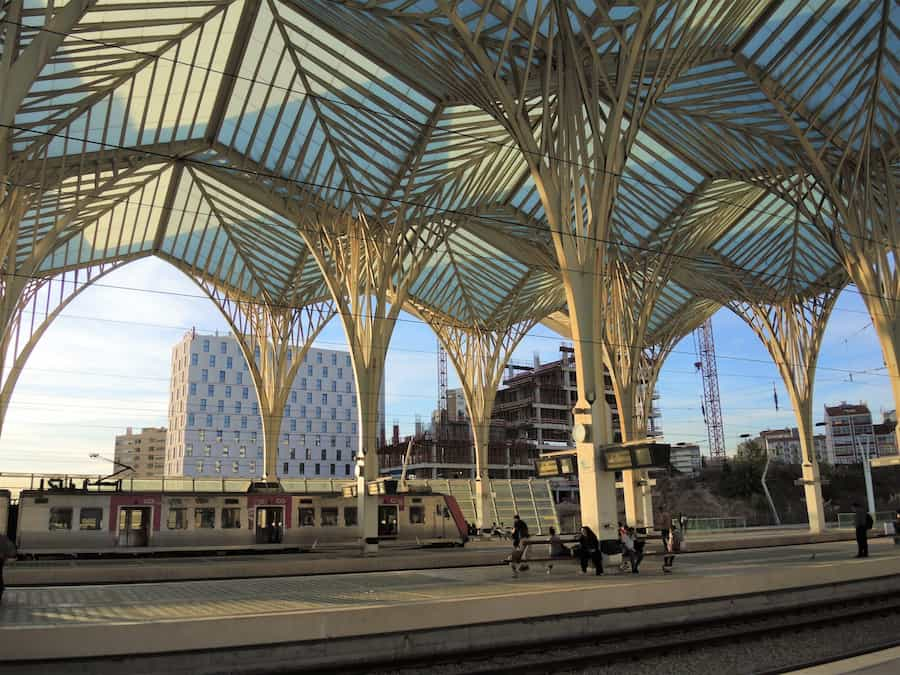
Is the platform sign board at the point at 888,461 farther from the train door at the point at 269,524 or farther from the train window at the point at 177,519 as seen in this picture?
the train window at the point at 177,519

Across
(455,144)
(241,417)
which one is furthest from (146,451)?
(455,144)

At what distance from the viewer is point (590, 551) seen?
18.3 meters

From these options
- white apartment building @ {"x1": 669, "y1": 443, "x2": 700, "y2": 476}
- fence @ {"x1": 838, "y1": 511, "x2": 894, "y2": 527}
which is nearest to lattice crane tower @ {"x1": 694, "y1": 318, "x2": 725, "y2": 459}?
white apartment building @ {"x1": 669, "y1": 443, "x2": 700, "y2": 476}

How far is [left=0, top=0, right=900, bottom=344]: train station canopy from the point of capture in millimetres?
22719

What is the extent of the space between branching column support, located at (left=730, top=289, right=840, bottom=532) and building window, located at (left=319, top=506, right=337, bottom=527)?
27203mm

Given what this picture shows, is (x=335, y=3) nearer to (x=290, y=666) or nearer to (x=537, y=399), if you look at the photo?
(x=290, y=666)

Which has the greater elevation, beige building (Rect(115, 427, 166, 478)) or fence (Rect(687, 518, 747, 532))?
beige building (Rect(115, 427, 166, 478))

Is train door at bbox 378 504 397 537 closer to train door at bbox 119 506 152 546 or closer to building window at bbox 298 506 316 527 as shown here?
building window at bbox 298 506 316 527

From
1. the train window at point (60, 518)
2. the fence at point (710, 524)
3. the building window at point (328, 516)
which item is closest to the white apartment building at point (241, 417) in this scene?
the fence at point (710, 524)

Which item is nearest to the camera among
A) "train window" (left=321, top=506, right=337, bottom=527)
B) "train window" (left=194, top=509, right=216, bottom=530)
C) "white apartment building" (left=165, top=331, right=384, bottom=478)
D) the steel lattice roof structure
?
the steel lattice roof structure

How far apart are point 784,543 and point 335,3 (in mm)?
27522

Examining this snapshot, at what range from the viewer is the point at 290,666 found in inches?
379

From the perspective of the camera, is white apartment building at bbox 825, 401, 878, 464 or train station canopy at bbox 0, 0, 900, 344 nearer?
train station canopy at bbox 0, 0, 900, 344

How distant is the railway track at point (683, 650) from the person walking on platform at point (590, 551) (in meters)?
4.78
